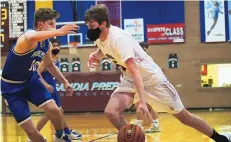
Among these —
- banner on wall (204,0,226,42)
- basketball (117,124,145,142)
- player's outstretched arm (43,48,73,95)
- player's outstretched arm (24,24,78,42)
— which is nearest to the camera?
basketball (117,124,145,142)

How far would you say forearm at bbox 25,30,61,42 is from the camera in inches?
181

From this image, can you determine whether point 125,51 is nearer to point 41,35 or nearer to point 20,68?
point 41,35

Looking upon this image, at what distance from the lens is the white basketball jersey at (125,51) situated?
4.66 metres

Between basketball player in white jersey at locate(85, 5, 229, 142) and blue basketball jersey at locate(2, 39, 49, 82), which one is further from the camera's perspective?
blue basketball jersey at locate(2, 39, 49, 82)

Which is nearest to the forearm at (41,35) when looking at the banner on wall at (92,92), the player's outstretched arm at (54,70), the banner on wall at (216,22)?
the player's outstretched arm at (54,70)

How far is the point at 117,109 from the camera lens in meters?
4.89

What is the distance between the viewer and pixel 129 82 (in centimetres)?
512

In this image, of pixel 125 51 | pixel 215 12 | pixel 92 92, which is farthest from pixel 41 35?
pixel 215 12

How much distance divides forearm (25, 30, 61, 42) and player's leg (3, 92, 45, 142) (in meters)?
0.86

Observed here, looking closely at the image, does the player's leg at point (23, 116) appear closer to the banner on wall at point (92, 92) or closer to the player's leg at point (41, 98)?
the player's leg at point (41, 98)

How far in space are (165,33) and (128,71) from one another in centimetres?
1181

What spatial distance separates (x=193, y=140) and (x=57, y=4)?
39.2 feet

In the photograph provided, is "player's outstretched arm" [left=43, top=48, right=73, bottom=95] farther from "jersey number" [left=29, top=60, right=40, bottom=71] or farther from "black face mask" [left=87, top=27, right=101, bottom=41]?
"black face mask" [left=87, top=27, right=101, bottom=41]

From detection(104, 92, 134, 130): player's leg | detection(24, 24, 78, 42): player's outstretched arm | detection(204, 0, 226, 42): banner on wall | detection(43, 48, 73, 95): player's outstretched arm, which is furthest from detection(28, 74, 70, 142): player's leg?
detection(204, 0, 226, 42): banner on wall
